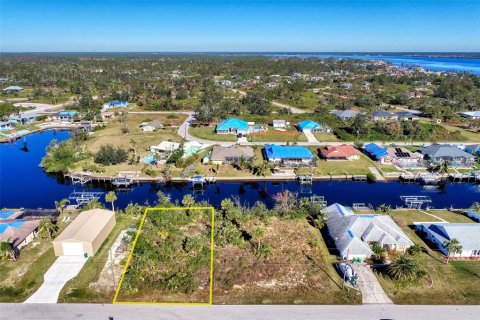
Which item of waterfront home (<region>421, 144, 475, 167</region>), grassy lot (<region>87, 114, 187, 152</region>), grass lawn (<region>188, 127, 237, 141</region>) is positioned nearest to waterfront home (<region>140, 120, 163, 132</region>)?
grassy lot (<region>87, 114, 187, 152</region>)

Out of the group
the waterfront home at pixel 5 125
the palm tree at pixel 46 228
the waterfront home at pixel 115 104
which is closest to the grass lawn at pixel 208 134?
the waterfront home at pixel 115 104

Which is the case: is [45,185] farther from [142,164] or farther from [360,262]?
[360,262]

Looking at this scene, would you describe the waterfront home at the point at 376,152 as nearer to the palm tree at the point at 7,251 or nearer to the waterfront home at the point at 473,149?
the waterfront home at the point at 473,149

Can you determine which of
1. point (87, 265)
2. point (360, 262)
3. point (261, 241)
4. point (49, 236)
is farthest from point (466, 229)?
Answer: point (49, 236)

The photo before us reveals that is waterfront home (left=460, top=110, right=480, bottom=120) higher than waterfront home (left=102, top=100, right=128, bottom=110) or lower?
lower

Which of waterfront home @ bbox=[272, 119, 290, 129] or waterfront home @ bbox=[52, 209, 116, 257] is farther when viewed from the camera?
waterfront home @ bbox=[272, 119, 290, 129]

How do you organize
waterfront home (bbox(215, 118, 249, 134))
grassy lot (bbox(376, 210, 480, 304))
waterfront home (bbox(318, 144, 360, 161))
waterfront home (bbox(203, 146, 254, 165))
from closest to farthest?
grassy lot (bbox(376, 210, 480, 304)), waterfront home (bbox(203, 146, 254, 165)), waterfront home (bbox(318, 144, 360, 161)), waterfront home (bbox(215, 118, 249, 134))

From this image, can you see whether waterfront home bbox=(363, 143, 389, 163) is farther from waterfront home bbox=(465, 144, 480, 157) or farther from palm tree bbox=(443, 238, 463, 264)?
palm tree bbox=(443, 238, 463, 264)

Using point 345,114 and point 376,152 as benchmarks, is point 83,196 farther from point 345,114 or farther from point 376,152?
point 345,114
